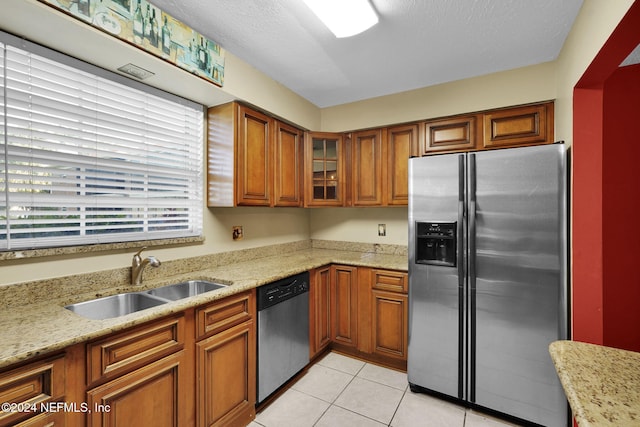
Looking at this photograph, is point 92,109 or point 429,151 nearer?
point 92,109

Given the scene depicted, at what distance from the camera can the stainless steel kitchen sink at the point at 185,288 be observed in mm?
1940

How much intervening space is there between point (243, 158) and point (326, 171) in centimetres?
105

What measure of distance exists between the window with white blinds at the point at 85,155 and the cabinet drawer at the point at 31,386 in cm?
74

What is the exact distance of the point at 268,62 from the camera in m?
2.29

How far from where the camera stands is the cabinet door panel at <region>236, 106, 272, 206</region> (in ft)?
7.38

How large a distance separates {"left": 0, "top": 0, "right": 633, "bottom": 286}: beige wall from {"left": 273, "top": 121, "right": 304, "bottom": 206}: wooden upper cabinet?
0.48ft

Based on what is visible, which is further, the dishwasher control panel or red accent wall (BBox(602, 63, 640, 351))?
the dishwasher control panel

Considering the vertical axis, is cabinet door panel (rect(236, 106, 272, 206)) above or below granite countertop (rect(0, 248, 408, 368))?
above

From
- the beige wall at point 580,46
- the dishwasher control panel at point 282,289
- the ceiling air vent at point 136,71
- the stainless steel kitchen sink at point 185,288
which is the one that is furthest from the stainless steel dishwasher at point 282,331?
the beige wall at point 580,46

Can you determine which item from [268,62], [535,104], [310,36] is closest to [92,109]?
[268,62]

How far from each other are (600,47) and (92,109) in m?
2.61

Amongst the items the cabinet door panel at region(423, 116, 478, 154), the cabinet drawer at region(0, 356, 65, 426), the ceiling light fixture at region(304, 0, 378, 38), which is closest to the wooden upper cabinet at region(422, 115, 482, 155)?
the cabinet door panel at region(423, 116, 478, 154)

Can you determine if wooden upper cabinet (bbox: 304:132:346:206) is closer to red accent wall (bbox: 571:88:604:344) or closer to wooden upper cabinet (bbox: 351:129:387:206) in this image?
wooden upper cabinet (bbox: 351:129:387:206)

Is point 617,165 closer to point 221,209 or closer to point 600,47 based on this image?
point 600,47
